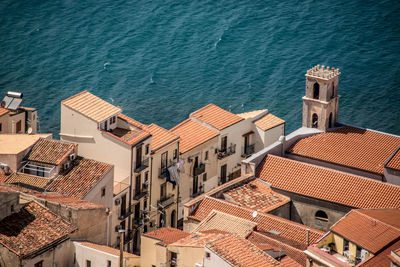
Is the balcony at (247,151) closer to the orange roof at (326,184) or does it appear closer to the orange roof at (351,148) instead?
the orange roof at (351,148)

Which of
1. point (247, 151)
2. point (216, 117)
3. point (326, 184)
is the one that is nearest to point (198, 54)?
point (247, 151)

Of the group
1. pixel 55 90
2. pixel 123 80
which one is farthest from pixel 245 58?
pixel 55 90

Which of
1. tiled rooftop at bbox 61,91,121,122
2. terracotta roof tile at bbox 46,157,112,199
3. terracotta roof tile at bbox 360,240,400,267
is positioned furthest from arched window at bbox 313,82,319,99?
terracotta roof tile at bbox 360,240,400,267

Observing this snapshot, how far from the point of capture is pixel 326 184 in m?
90.1

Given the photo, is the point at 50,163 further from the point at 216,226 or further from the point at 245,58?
the point at 245,58

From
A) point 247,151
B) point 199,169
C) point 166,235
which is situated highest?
point 166,235

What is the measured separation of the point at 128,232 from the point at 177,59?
183 ft

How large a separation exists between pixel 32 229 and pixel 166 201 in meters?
24.0

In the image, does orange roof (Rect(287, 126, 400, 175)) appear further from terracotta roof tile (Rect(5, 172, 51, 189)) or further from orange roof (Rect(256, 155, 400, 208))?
terracotta roof tile (Rect(5, 172, 51, 189))

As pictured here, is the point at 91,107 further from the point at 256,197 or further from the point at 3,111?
the point at 256,197

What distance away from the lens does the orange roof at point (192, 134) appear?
95750 millimetres

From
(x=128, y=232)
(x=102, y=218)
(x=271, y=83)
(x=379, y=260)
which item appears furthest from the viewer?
(x=271, y=83)

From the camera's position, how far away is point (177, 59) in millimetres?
141000

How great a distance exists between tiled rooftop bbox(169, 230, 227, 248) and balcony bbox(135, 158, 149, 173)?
47.5ft
